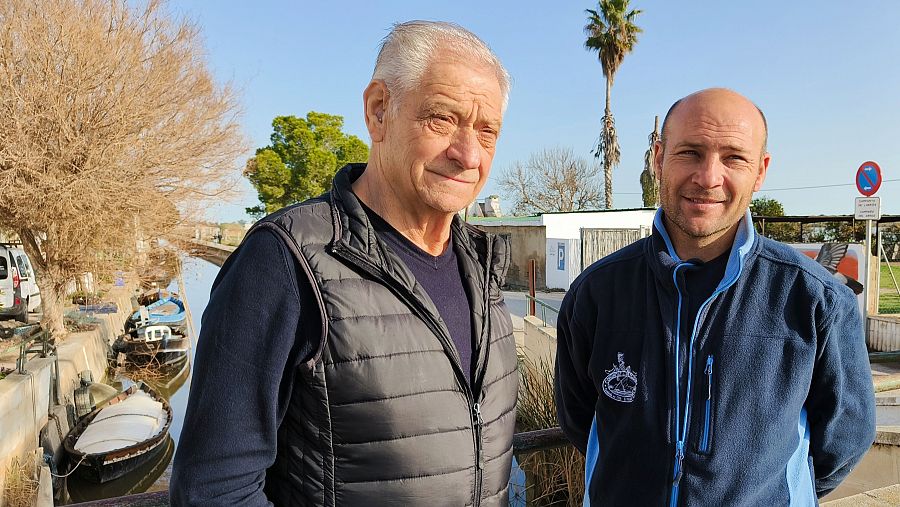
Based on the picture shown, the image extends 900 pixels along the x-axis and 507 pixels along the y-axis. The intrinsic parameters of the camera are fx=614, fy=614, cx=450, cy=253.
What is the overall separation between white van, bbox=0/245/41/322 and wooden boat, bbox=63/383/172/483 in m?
5.29

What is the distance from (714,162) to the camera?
1704mm

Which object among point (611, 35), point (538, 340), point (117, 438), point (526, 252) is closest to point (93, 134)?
point (117, 438)

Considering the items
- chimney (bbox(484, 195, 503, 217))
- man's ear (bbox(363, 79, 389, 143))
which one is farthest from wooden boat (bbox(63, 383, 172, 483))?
chimney (bbox(484, 195, 503, 217))

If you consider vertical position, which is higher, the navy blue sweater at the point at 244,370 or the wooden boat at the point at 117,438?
the navy blue sweater at the point at 244,370

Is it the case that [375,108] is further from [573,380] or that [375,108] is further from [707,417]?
[707,417]

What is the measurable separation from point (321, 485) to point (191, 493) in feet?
0.84

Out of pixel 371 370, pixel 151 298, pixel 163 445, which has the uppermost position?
pixel 371 370

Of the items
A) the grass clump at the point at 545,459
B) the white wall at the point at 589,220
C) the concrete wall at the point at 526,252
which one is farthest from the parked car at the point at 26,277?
the white wall at the point at 589,220

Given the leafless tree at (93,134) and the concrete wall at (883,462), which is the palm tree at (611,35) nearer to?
the leafless tree at (93,134)

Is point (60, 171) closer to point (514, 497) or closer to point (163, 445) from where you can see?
point (163, 445)

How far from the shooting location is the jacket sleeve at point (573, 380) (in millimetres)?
1915

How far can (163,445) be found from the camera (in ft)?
39.4

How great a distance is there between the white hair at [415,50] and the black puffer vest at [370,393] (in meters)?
0.31

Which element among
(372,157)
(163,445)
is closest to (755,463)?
(372,157)
